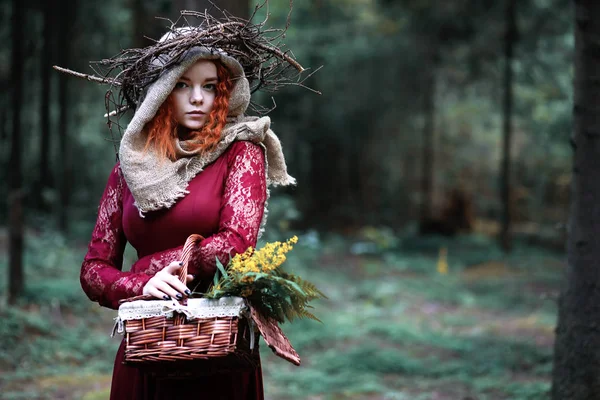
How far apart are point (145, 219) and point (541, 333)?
8043mm

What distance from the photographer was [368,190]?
1064 inches

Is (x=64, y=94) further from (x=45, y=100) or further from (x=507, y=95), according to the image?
(x=507, y=95)

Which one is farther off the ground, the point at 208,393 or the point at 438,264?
the point at 208,393

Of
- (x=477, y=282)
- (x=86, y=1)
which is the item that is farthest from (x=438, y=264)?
(x=86, y=1)

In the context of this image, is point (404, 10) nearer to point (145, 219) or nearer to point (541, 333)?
point (541, 333)

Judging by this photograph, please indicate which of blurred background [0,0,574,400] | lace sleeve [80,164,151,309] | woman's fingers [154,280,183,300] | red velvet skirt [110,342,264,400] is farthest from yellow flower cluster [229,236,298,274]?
blurred background [0,0,574,400]

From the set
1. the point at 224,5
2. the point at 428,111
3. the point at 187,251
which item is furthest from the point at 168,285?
the point at 428,111

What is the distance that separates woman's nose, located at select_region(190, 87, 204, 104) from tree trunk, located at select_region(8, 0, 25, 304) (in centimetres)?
691

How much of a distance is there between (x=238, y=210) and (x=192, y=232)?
0.74 ft

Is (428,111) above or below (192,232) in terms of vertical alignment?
above

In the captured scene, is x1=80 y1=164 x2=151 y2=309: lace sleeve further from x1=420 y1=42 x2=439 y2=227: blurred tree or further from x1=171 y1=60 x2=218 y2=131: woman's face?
x1=420 y1=42 x2=439 y2=227: blurred tree

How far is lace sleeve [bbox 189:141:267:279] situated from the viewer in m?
2.68

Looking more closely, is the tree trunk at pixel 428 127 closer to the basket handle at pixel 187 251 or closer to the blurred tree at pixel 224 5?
the blurred tree at pixel 224 5

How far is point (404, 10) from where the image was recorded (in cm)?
1959
